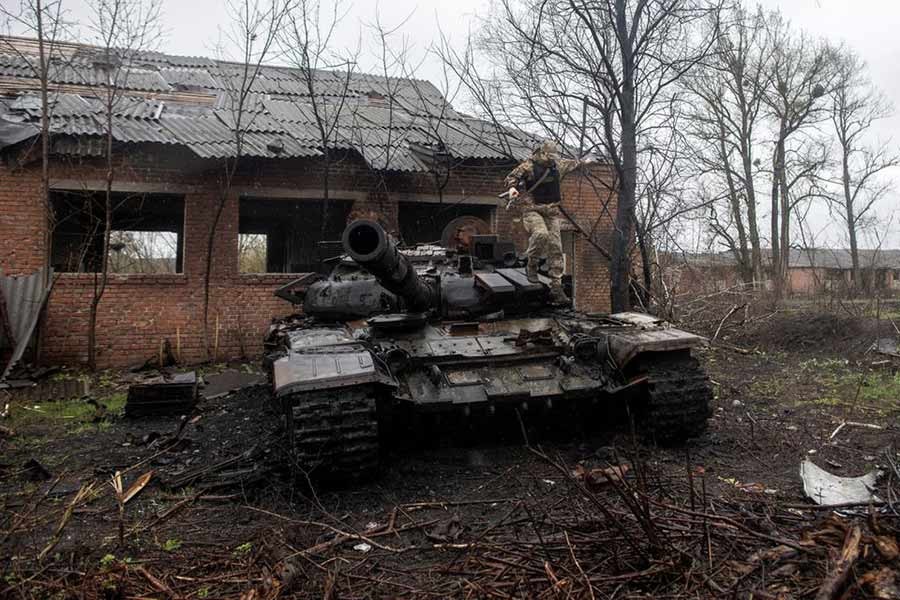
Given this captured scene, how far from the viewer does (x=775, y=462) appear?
5.59m

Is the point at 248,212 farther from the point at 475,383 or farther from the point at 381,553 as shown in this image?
the point at 381,553

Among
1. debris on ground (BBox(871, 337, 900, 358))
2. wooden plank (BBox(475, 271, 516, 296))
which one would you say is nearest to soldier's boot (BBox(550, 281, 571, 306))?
wooden plank (BBox(475, 271, 516, 296))

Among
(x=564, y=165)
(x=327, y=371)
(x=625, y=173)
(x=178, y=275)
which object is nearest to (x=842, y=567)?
(x=327, y=371)

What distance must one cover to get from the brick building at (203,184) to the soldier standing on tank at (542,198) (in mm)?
3634

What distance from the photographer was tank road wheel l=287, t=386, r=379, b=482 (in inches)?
183

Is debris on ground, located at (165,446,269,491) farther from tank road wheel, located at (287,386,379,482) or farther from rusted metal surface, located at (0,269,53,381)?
rusted metal surface, located at (0,269,53,381)

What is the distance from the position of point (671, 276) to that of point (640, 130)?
15.7 ft

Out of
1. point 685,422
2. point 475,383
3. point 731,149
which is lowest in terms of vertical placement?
point 685,422

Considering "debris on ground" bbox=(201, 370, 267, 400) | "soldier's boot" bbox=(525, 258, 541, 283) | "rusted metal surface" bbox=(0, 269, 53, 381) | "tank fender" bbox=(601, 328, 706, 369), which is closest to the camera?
"tank fender" bbox=(601, 328, 706, 369)

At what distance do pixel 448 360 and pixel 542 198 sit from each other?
319cm

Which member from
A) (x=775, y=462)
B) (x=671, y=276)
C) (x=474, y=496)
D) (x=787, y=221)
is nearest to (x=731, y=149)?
(x=787, y=221)

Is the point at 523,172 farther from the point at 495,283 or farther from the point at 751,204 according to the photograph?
the point at 751,204

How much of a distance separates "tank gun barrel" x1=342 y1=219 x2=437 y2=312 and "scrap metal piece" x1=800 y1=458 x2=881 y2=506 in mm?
3193

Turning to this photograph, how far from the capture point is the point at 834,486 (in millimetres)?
4629
